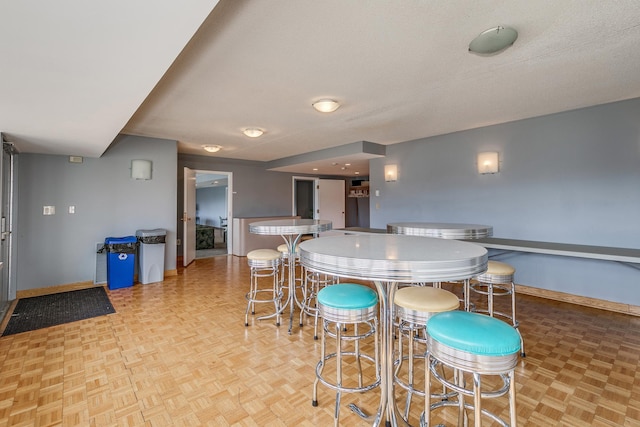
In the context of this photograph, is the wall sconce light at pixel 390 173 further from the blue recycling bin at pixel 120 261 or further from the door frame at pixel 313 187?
the blue recycling bin at pixel 120 261

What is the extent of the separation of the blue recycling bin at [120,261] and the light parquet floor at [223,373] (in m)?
1.12

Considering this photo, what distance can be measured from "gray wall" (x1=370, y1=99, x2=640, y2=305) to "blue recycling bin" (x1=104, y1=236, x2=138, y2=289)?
4.81 metres

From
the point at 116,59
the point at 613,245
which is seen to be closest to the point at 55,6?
the point at 116,59

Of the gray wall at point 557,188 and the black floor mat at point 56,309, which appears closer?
the black floor mat at point 56,309

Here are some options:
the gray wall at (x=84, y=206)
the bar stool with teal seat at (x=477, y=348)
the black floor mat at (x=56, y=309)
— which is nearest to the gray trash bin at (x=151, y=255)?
the gray wall at (x=84, y=206)

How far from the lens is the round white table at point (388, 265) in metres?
1.09

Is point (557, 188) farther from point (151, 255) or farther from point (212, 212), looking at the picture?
point (212, 212)

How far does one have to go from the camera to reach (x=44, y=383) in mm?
1913

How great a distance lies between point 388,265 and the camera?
1.11m

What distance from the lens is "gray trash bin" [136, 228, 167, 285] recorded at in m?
4.17

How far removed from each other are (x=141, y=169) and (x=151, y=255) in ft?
A: 4.44

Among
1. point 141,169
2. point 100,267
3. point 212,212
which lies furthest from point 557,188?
point 212,212

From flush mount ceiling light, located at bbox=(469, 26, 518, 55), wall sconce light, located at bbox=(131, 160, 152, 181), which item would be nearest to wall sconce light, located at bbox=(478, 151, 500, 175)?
flush mount ceiling light, located at bbox=(469, 26, 518, 55)

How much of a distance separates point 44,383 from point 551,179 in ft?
17.8
